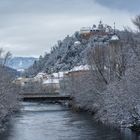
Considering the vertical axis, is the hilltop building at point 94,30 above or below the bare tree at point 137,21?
above

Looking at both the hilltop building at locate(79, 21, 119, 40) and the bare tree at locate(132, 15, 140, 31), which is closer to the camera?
the bare tree at locate(132, 15, 140, 31)

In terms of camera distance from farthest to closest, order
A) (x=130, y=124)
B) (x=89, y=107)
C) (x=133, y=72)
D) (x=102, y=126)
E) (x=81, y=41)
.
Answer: (x=81, y=41), (x=89, y=107), (x=102, y=126), (x=130, y=124), (x=133, y=72)

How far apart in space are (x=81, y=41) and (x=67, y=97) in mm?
96325

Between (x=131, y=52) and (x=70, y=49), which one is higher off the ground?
(x=70, y=49)

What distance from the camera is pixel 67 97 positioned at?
93500mm

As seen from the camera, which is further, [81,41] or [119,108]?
[81,41]

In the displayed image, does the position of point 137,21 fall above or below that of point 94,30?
below

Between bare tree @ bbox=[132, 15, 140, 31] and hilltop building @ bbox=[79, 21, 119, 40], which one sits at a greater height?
hilltop building @ bbox=[79, 21, 119, 40]

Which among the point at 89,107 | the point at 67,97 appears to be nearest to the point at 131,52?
the point at 89,107

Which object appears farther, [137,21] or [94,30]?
[94,30]

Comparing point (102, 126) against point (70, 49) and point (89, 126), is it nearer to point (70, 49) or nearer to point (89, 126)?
point (89, 126)

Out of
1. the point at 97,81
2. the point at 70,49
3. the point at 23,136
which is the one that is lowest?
the point at 23,136

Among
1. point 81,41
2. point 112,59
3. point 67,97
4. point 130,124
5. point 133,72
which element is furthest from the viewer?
point 81,41

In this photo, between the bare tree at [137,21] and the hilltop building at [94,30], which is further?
the hilltop building at [94,30]
